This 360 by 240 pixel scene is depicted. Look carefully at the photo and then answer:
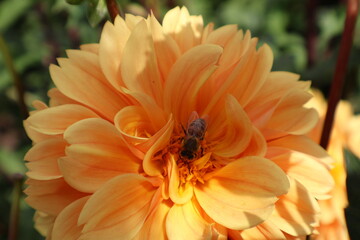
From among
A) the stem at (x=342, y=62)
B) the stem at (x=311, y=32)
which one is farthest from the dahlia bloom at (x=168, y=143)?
the stem at (x=311, y=32)

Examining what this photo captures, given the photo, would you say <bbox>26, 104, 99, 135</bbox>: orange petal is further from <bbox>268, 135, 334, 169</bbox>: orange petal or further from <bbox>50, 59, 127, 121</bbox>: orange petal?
<bbox>268, 135, 334, 169</bbox>: orange petal

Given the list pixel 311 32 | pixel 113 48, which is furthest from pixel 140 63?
pixel 311 32

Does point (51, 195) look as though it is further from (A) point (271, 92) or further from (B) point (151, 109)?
(A) point (271, 92)

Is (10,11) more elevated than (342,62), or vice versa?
(342,62)

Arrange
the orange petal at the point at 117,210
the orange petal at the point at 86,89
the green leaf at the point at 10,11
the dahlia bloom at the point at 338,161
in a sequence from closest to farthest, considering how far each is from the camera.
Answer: the orange petal at the point at 117,210, the orange petal at the point at 86,89, the dahlia bloom at the point at 338,161, the green leaf at the point at 10,11

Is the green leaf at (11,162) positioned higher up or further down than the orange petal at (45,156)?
further down

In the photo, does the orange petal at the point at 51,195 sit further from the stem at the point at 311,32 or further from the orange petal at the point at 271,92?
the stem at the point at 311,32
